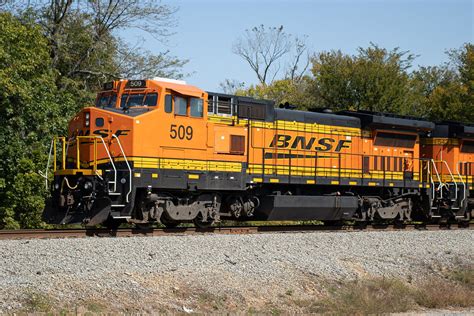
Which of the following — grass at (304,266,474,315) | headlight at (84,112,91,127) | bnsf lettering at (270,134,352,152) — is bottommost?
grass at (304,266,474,315)

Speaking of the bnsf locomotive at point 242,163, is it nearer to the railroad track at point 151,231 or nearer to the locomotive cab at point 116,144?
the locomotive cab at point 116,144

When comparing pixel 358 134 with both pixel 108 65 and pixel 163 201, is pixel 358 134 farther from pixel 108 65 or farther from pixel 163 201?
pixel 108 65

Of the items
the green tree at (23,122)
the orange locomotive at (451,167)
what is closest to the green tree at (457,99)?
the orange locomotive at (451,167)

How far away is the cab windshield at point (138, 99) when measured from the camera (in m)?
14.3

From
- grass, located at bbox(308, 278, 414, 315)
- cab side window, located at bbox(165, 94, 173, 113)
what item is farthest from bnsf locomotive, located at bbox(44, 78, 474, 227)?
grass, located at bbox(308, 278, 414, 315)

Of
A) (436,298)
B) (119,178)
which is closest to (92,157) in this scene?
(119,178)

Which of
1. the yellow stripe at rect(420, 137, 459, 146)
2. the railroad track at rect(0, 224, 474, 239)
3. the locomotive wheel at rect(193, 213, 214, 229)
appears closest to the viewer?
the railroad track at rect(0, 224, 474, 239)

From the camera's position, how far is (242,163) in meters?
16.0

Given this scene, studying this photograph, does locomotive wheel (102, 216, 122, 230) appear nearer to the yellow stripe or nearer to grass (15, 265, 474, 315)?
grass (15, 265, 474, 315)

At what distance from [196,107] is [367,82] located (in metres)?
22.2

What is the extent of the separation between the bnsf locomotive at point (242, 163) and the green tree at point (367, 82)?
13.7 meters

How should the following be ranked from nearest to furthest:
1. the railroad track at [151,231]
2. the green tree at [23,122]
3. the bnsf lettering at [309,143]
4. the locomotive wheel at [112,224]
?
the railroad track at [151,231], the locomotive wheel at [112,224], the bnsf lettering at [309,143], the green tree at [23,122]

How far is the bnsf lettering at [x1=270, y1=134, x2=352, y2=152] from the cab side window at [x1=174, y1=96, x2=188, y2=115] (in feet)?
10.1

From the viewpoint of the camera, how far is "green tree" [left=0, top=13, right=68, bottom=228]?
2036 centimetres
